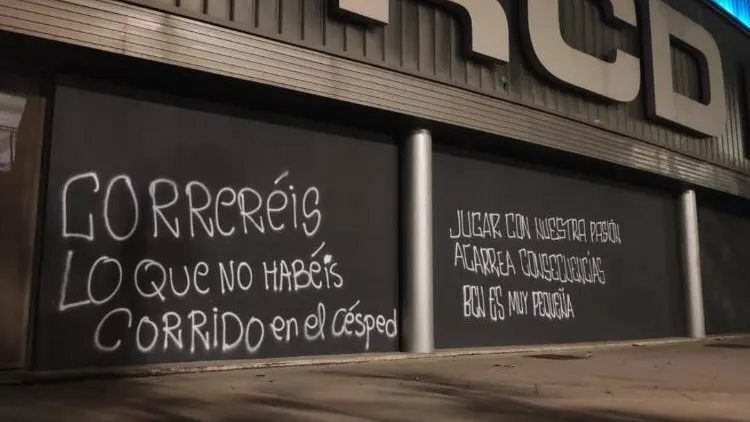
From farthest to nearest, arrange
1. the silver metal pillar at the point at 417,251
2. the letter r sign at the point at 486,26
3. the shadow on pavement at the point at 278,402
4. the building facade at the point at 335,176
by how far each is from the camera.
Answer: the letter r sign at the point at 486,26 → the silver metal pillar at the point at 417,251 → the building facade at the point at 335,176 → the shadow on pavement at the point at 278,402

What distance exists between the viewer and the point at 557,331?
8.79 m

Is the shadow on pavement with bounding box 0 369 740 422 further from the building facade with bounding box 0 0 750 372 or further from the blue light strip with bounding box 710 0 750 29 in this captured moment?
the blue light strip with bounding box 710 0 750 29

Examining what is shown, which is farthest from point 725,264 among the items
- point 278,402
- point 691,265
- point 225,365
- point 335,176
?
point 278,402

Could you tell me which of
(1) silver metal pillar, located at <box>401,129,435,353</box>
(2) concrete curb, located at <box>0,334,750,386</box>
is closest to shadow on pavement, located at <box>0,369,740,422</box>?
(2) concrete curb, located at <box>0,334,750,386</box>

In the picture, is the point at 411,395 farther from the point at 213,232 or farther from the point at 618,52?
the point at 618,52

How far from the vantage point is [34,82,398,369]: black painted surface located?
5281 millimetres

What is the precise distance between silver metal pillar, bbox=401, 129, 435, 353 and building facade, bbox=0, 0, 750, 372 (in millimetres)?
26

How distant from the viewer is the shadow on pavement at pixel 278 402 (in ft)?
11.8

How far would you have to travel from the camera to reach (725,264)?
1218 centimetres

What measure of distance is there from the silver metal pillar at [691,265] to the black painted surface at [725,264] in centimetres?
81

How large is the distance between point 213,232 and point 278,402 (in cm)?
238

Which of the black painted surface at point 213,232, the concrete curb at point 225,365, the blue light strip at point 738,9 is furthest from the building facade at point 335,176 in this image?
the blue light strip at point 738,9

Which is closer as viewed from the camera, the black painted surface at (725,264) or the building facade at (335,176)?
the building facade at (335,176)

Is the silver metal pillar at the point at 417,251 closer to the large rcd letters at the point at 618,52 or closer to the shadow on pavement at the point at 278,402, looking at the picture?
the large rcd letters at the point at 618,52
